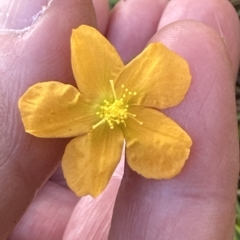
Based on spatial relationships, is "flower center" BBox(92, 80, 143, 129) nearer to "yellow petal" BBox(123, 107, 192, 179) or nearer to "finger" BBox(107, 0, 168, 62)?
"yellow petal" BBox(123, 107, 192, 179)

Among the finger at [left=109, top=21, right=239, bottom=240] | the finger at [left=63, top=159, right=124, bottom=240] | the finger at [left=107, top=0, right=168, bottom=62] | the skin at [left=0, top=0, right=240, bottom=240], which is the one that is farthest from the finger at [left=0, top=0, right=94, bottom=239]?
the finger at [left=107, top=0, right=168, bottom=62]

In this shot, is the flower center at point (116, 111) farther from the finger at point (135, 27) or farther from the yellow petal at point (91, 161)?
the finger at point (135, 27)

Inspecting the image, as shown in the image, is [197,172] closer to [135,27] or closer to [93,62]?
[93,62]

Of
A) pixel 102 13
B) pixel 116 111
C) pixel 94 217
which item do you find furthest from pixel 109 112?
pixel 102 13

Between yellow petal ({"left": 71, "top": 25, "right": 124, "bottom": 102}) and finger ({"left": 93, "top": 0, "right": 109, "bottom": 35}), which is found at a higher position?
yellow petal ({"left": 71, "top": 25, "right": 124, "bottom": 102})

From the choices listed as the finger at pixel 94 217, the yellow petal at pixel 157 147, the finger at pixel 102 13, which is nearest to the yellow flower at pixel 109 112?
the yellow petal at pixel 157 147

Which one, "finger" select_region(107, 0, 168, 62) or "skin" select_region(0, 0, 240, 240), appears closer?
"skin" select_region(0, 0, 240, 240)
